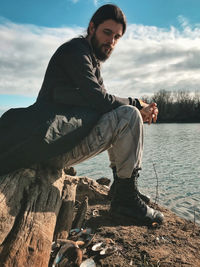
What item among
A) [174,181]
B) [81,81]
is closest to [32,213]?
[81,81]

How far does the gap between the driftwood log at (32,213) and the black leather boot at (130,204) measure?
0.55 m

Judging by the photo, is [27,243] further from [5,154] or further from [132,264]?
[132,264]

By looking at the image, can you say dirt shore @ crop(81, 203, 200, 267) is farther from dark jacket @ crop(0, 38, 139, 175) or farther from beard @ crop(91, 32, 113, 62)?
beard @ crop(91, 32, 113, 62)

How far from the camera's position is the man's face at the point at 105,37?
309 centimetres

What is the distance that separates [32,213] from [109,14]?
2.36 meters

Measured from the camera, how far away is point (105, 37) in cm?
314

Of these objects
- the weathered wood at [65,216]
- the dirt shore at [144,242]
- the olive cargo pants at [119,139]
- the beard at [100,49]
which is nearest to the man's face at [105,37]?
the beard at [100,49]

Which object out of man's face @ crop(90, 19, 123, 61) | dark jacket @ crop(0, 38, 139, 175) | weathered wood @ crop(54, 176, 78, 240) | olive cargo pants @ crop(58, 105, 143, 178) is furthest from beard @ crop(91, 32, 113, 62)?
weathered wood @ crop(54, 176, 78, 240)

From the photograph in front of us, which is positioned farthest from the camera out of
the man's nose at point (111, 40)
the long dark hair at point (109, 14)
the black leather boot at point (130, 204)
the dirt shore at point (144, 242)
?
the man's nose at point (111, 40)

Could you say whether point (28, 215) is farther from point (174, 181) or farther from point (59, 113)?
point (174, 181)

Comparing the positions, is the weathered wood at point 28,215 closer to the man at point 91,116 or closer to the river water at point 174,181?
the man at point 91,116

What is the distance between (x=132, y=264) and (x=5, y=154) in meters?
1.47

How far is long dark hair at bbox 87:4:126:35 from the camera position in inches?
119

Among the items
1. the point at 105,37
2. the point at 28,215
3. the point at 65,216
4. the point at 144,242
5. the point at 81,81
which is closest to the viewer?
the point at 28,215
